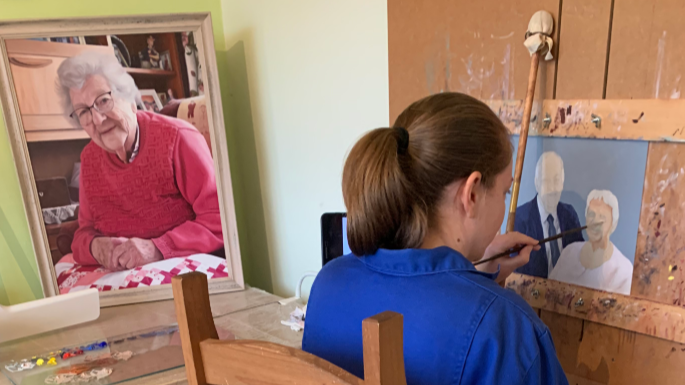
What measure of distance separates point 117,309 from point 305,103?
0.88 metres

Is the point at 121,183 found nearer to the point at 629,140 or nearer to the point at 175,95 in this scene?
the point at 175,95

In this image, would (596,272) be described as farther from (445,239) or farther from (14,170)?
(14,170)

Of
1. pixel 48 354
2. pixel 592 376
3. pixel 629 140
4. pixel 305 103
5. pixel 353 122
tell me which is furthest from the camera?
pixel 305 103

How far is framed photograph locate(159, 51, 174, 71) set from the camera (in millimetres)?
1453

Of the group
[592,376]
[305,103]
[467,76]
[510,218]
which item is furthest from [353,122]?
[592,376]

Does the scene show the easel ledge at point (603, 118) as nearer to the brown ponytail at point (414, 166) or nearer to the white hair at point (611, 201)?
the white hair at point (611, 201)

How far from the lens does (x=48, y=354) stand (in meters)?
1.19

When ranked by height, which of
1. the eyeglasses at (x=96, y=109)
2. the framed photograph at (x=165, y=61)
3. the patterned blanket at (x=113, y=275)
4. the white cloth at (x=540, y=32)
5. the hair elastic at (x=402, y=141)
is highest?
the framed photograph at (x=165, y=61)

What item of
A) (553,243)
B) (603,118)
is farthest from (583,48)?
(553,243)

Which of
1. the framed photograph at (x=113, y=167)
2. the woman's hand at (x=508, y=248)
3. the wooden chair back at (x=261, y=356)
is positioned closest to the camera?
the wooden chair back at (x=261, y=356)

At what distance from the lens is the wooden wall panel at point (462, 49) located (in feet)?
2.87

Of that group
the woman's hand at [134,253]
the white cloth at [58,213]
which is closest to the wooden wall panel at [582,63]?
the woman's hand at [134,253]

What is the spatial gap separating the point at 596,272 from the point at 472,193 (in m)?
0.36

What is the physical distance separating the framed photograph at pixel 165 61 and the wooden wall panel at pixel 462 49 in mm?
740
